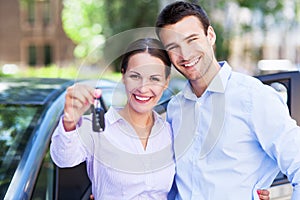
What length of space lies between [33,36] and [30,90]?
30.1m

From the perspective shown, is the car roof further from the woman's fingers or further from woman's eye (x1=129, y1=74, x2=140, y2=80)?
the woman's fingers

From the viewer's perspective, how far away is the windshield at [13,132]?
112 inches

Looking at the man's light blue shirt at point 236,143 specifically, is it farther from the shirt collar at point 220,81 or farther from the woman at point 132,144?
the woman at point 132,144

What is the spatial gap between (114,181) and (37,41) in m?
31.2

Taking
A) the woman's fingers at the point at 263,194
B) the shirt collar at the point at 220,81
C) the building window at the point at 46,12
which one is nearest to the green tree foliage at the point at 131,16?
the building window at the point at 46,12

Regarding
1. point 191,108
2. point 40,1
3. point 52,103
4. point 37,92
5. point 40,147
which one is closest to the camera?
point 191,108

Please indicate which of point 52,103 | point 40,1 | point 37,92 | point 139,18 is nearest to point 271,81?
point 52,103

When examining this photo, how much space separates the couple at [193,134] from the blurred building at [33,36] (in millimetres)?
30333

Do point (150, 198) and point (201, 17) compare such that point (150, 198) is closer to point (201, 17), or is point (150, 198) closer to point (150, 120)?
point (150, 120)

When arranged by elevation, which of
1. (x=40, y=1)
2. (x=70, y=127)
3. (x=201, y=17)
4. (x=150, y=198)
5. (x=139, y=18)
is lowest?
(x=150, y=198)

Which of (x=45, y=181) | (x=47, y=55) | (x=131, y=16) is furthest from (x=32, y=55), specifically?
(x=45, y=181)

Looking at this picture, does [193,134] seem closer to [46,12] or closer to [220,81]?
[220,81]

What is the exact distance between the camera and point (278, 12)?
17.9m

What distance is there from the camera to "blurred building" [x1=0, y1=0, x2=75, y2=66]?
32250 mm
